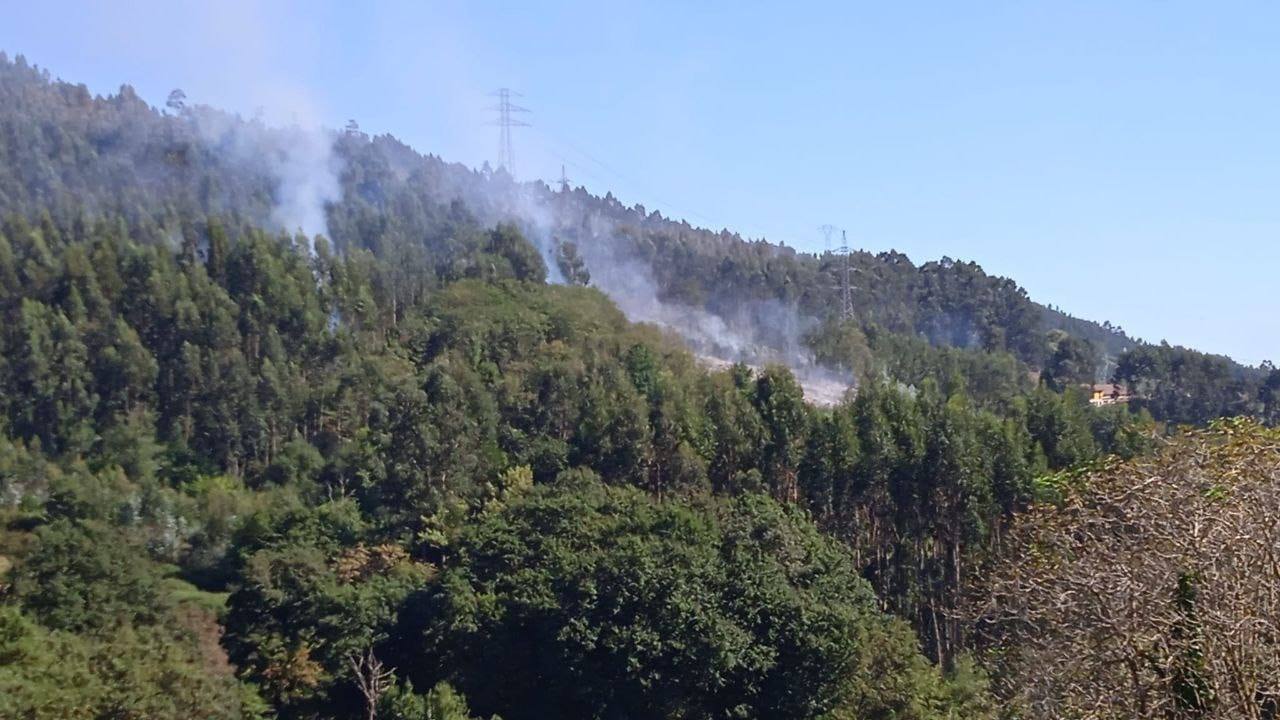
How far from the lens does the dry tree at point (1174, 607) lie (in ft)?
30.2

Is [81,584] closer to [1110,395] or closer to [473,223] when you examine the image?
[1110,395]

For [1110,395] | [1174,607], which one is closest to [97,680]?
[1174,607]

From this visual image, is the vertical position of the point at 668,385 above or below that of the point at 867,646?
above

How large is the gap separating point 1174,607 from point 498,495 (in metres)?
18.6

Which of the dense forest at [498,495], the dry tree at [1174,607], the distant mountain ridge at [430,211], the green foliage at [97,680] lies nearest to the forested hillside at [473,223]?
the distant mountain ridge at [430,211]

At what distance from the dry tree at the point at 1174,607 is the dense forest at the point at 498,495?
3.4 inches

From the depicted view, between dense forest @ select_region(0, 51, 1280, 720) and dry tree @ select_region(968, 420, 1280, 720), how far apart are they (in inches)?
3.4

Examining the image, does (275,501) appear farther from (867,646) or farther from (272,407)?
(867,646)

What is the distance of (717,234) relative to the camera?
74.6m

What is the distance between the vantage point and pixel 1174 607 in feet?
30.8

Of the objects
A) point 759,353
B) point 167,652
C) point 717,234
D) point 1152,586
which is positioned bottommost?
point 167,652

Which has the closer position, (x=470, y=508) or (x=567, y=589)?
(x=567, y=589)

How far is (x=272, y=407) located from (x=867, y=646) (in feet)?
62.4

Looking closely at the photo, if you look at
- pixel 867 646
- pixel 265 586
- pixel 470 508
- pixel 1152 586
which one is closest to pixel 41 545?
pixel 265 586
